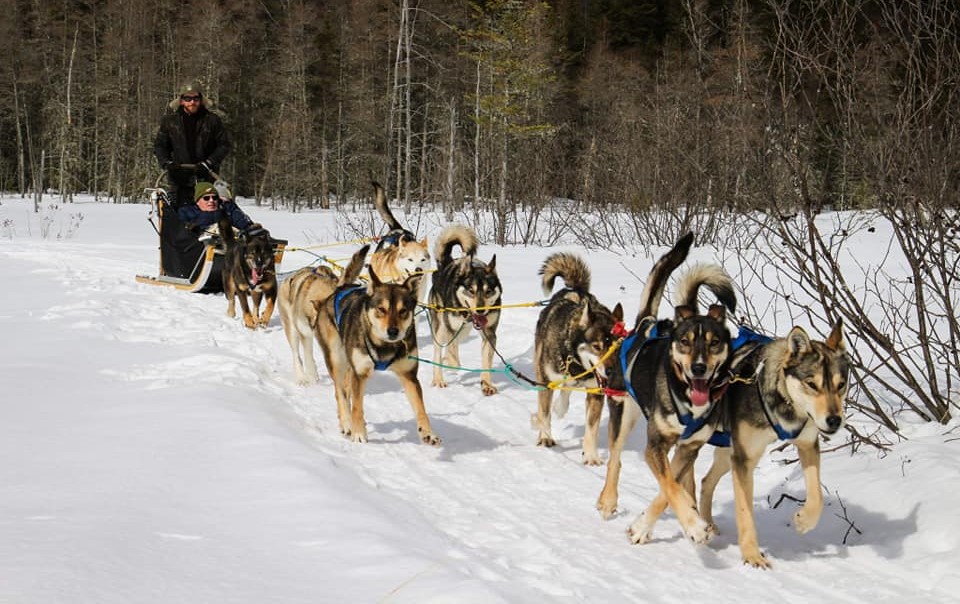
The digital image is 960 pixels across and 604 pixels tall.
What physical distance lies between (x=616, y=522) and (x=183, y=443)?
187 centimetres

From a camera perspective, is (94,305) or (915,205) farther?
(94,305)

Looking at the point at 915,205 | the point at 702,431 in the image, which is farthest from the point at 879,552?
the point at 915,205

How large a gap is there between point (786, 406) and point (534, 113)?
24543 mm

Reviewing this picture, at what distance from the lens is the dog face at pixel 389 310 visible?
4.09m

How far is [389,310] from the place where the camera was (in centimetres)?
414

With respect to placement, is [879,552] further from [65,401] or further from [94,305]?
[94,305]

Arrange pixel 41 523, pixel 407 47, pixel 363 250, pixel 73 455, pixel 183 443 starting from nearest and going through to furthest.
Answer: pixel 41 523
pixel 73 455
pixel 183 443
pixel 363 250
pixel 407 47

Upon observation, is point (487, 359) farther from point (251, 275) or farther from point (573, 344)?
point (251, 275)

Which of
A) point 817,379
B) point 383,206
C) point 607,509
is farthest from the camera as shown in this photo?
point 383,206

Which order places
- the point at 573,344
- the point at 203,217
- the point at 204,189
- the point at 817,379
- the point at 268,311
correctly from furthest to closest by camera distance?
A: the point at 203,217 < the point at 204,189 < the point at 268,311 < the point at 573,344 < the point at 817,379

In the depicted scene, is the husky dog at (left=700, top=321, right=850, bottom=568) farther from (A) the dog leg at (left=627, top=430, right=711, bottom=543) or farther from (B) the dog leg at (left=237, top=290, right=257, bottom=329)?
(B) the dog leg at (left=237, top=290, right=257, bottom=329)

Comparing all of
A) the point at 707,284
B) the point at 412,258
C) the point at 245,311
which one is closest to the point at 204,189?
the point at 245,311

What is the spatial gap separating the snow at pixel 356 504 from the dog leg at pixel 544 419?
0.32ft

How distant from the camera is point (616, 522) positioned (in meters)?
3.40
